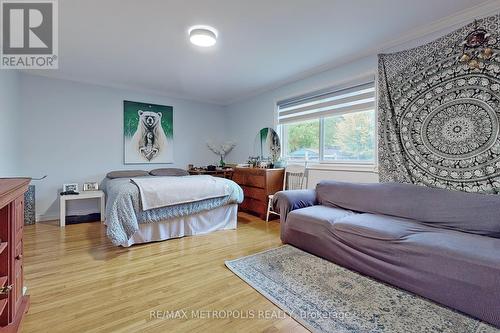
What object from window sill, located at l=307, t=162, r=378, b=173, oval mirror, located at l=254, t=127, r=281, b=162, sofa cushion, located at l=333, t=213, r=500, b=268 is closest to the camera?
sofa cushion, located at l=333, t=213, r=500, b=268

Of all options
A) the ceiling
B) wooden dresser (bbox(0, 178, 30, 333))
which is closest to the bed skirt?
wooden dresser (bbox(0, 178, 30, 333))

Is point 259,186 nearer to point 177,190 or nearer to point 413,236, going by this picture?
point 177,190

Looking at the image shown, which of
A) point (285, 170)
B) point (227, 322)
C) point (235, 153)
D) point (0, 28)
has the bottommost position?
point (227, 322)

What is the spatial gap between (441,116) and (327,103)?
1.45 metres

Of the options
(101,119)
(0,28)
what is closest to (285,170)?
(101,119)

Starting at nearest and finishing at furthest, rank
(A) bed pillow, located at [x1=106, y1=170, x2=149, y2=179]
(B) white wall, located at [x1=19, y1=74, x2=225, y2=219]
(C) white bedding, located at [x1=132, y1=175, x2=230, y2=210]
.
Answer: (C) white bedding, located at [x1=132, y1=175, x2=230, y2=210] < (B) white wall, located at [x1=19, y1=74, x2=225, y2=219] < (A) bed pillow, located at [x1=106, y1=170, x2=149, y2=179]

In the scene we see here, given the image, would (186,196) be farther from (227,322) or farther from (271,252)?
(227,322)

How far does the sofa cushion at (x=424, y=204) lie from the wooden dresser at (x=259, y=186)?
3.82 feet

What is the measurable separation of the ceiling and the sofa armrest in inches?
69.0

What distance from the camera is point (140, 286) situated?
198 centimetres

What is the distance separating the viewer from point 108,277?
212 centimetres

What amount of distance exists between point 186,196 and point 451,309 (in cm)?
267

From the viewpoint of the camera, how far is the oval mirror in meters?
4.46

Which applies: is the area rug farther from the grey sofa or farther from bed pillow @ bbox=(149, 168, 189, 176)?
bed pillow @ bbox=(149, 168, 189, 176)
